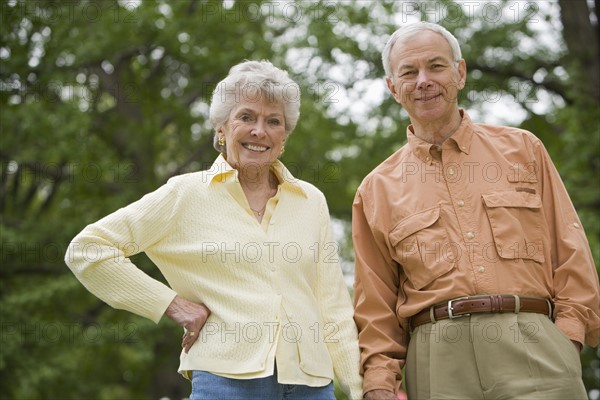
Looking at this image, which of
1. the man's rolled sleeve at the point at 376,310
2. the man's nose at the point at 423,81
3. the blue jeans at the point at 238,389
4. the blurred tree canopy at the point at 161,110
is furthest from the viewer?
the blurred tree canopy at the point at 161,110

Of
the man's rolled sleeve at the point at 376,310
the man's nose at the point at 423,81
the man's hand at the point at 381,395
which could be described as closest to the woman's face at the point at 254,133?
the man's rolled sleeve at the point at 376,310

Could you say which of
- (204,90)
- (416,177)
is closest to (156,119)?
(204,90)

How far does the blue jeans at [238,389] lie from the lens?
10.4 feet

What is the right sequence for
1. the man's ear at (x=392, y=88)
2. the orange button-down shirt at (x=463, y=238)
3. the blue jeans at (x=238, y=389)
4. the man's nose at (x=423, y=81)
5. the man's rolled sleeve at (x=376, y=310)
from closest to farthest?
1. the blue jeans at (x=238, y=389)
2. the orange button-down shirt at (x=463, y=238)
3. the man's rolled sleeve at (x=376, y=310)
4. the man's nose at (x=423, y=81)
5. the man's ear at (x=392, y=88)

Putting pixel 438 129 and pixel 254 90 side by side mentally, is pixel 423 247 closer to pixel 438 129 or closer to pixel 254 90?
pixel 438 129

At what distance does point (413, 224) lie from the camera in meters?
3.48

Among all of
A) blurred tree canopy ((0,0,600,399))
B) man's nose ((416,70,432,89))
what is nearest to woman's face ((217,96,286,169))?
man's nose ((416,70,432,89))

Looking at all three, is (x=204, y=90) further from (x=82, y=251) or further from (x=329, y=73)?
(x=82, y=251)

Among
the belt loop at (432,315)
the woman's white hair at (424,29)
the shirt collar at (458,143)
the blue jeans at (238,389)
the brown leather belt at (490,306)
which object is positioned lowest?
the blue jeans at (238,389)

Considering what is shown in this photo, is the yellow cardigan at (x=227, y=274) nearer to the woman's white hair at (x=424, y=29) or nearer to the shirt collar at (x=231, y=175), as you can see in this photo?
→ the shirt collar at (x=231, y=175)

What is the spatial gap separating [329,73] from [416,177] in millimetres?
7396

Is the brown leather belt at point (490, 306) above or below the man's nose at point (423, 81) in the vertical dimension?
below

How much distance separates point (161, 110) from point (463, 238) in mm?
9856

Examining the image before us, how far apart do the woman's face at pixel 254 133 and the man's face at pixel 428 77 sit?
1.77 feet
